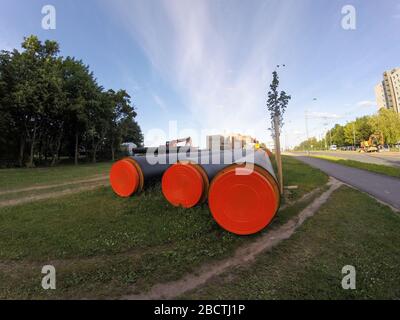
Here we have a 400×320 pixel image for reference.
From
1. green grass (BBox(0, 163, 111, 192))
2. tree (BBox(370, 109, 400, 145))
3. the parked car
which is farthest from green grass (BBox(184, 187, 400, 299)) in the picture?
tree (BBox(370, 109, 400, 145))

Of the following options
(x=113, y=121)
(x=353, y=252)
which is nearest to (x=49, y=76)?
(x=113, y=121)

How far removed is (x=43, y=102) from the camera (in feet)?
69.2

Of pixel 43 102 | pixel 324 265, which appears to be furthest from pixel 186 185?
pixel 43 102

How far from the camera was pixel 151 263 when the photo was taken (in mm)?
3674

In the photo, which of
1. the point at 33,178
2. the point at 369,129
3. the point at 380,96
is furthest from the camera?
the point at 380,96

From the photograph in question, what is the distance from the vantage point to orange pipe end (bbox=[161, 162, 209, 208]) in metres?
6.15

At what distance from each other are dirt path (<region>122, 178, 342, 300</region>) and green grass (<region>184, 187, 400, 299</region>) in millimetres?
150

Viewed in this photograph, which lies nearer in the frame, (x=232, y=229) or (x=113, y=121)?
(x=232, y=229)

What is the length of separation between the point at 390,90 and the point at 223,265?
14965 centimetres

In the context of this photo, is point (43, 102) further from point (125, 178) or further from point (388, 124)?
point (388, 124)

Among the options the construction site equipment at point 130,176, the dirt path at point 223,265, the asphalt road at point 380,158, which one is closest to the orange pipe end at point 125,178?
the construction site equipment at point 130,176

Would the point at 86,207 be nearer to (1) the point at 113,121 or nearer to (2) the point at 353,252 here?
(2) the point at 353,252

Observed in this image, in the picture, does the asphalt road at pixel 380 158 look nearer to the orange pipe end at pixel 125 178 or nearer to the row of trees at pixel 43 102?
the orange pipe end at pixel 125 178

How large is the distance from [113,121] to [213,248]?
115 feet
